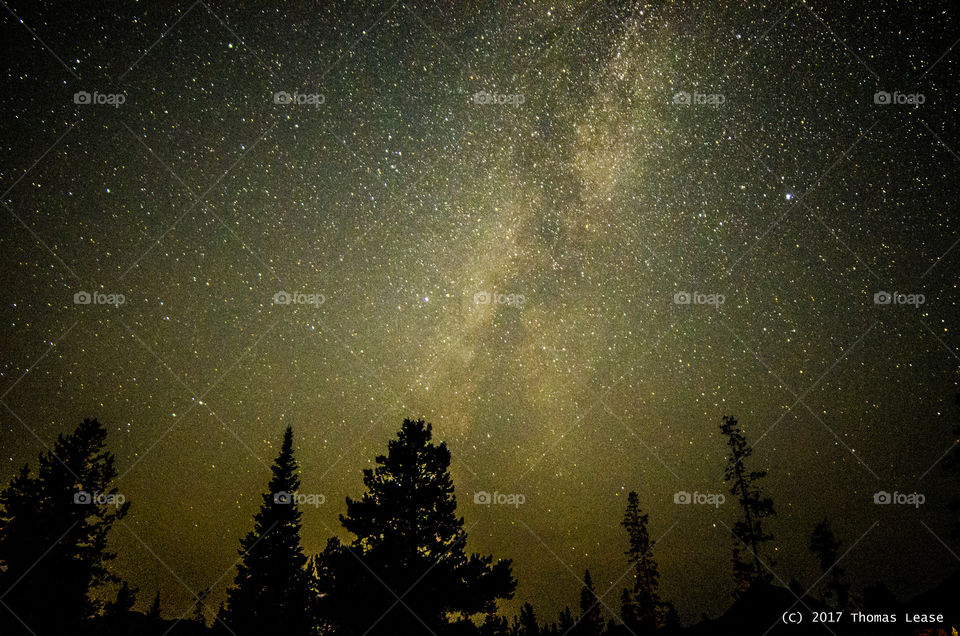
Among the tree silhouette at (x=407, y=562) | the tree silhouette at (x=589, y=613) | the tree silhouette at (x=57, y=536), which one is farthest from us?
the tree silhouette at (x=589, y=613)

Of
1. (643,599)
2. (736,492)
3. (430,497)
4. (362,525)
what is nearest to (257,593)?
(362,525)

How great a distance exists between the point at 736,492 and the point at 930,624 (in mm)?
12893

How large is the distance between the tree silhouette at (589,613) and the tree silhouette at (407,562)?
14172mm

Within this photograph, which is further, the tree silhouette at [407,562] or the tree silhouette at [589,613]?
the tree silhouette at [589,613]

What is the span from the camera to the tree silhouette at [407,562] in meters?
10.5

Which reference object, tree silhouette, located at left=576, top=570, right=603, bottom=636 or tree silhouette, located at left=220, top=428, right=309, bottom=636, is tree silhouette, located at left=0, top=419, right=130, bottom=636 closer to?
tree silhouette, located at left=220, top=428, right=309, bottom=636

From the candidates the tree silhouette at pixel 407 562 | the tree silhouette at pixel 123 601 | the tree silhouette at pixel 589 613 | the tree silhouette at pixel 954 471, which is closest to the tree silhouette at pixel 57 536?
the tree silhouette at pixel 123 601

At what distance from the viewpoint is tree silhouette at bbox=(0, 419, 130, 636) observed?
47.6 feet

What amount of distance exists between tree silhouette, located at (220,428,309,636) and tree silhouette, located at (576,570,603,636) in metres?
14.4

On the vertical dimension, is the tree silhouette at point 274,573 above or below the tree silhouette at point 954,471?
below

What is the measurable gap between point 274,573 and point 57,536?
7892 millimetres

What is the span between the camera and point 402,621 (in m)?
10.3

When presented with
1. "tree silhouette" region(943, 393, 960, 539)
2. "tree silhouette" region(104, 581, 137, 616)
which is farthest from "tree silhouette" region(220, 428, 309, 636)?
"tree silhouette" region(943, 393, 960, 539)

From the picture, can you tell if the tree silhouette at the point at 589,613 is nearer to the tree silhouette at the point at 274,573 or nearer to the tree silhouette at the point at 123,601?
the tree silhouette at the point at 274,573
